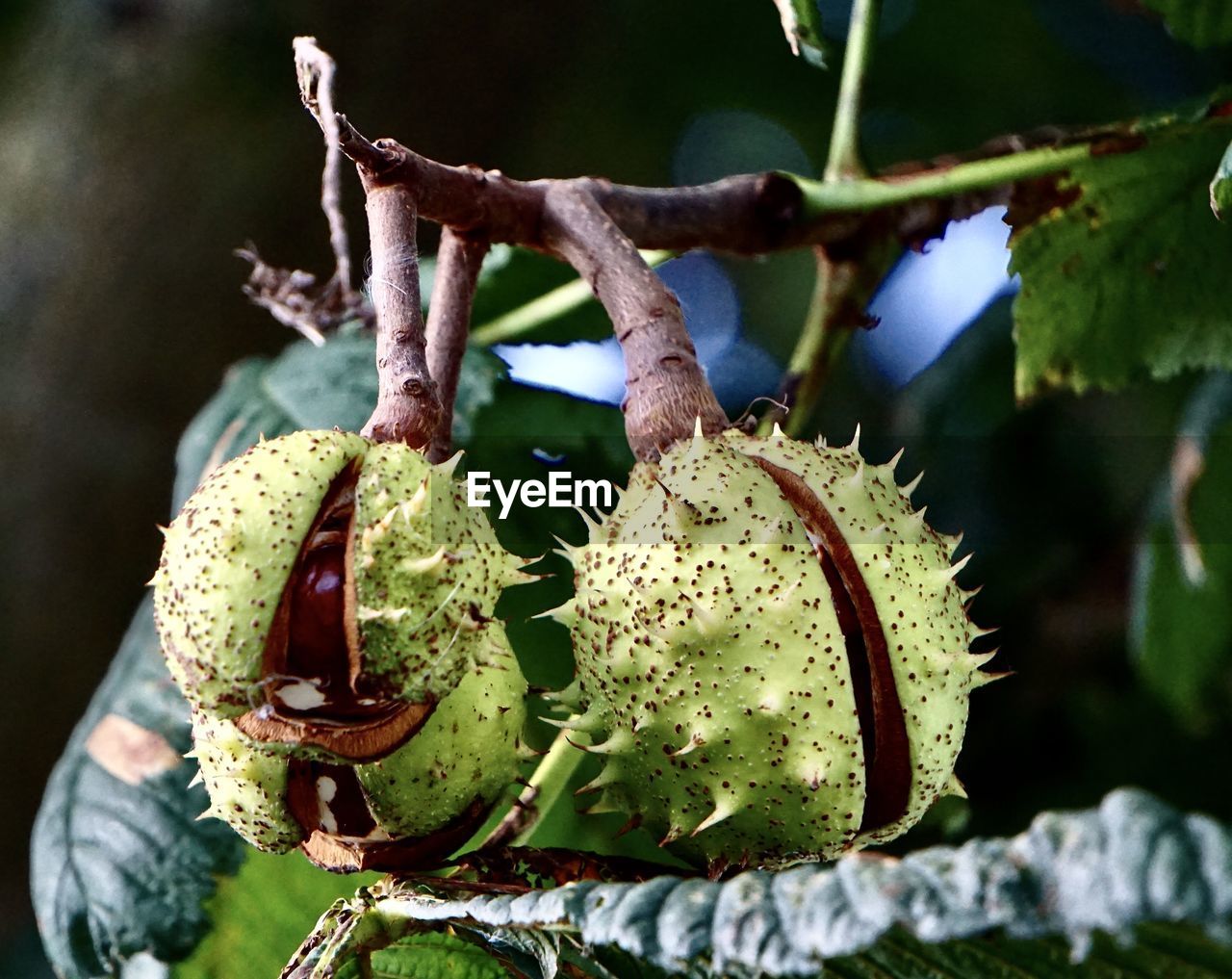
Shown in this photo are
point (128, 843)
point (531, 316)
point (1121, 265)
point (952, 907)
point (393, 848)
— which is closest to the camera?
point (952, 907)

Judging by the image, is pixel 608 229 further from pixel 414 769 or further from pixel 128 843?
pixel 128 843

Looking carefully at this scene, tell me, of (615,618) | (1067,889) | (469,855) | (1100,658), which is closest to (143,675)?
(469,855)

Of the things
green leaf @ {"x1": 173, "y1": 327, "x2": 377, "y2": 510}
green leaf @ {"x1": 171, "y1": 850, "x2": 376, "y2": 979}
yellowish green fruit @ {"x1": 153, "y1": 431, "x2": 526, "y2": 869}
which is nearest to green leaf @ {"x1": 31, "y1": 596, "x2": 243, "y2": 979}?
green leaf @ {"x1": 171, "y1": 850, "x2": 376, "y2": 979}

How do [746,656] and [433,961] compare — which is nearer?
[746,656]

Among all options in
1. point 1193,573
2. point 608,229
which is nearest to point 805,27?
point 608,229

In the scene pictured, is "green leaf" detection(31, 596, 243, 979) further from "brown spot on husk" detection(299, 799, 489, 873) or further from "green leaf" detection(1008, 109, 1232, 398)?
"green leaf" detection(1008, 109, 1232, 398)
